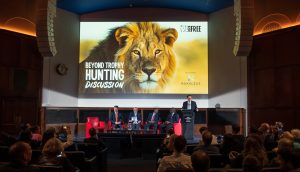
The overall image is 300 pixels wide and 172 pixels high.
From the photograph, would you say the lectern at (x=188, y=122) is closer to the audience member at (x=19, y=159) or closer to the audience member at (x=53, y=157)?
the audience member at (x=53, y=157)

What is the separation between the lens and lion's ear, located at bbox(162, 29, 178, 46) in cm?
1347

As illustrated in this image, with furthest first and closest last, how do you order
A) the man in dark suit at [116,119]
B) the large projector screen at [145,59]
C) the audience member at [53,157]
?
the large projector screen at [145,59]
the man in dark suit at [116,119]
the audience member at [53,157]

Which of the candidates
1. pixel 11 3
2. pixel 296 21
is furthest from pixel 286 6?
pixel 11 3

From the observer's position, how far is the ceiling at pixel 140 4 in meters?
12.7

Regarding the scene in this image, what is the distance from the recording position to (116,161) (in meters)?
9.21

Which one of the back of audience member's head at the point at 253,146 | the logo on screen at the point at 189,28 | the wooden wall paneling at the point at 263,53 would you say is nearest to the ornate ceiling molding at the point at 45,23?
the back of audience member's head at the point at 253,146

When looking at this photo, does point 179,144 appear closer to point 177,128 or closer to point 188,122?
point 188,122

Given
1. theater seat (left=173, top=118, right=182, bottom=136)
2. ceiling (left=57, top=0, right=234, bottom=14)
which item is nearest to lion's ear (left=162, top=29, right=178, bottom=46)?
ceiling (left=57, top=0, right=234, bottom=14)

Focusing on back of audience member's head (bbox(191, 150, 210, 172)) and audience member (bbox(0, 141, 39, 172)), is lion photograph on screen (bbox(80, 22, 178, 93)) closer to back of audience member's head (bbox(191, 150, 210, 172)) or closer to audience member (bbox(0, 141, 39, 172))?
audience member (bbox(0, 141, 39, 172))

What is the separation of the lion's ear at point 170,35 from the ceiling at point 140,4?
0.92 metres

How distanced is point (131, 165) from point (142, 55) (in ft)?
18.8

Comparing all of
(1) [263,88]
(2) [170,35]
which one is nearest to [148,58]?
(2) [170,35]

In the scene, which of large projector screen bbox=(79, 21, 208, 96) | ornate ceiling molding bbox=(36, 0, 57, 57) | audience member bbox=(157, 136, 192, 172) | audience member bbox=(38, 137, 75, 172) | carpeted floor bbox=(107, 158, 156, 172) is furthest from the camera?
large projector screen bbox=(79, 21, 208, 96)

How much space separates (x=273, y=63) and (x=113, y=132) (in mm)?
5096
